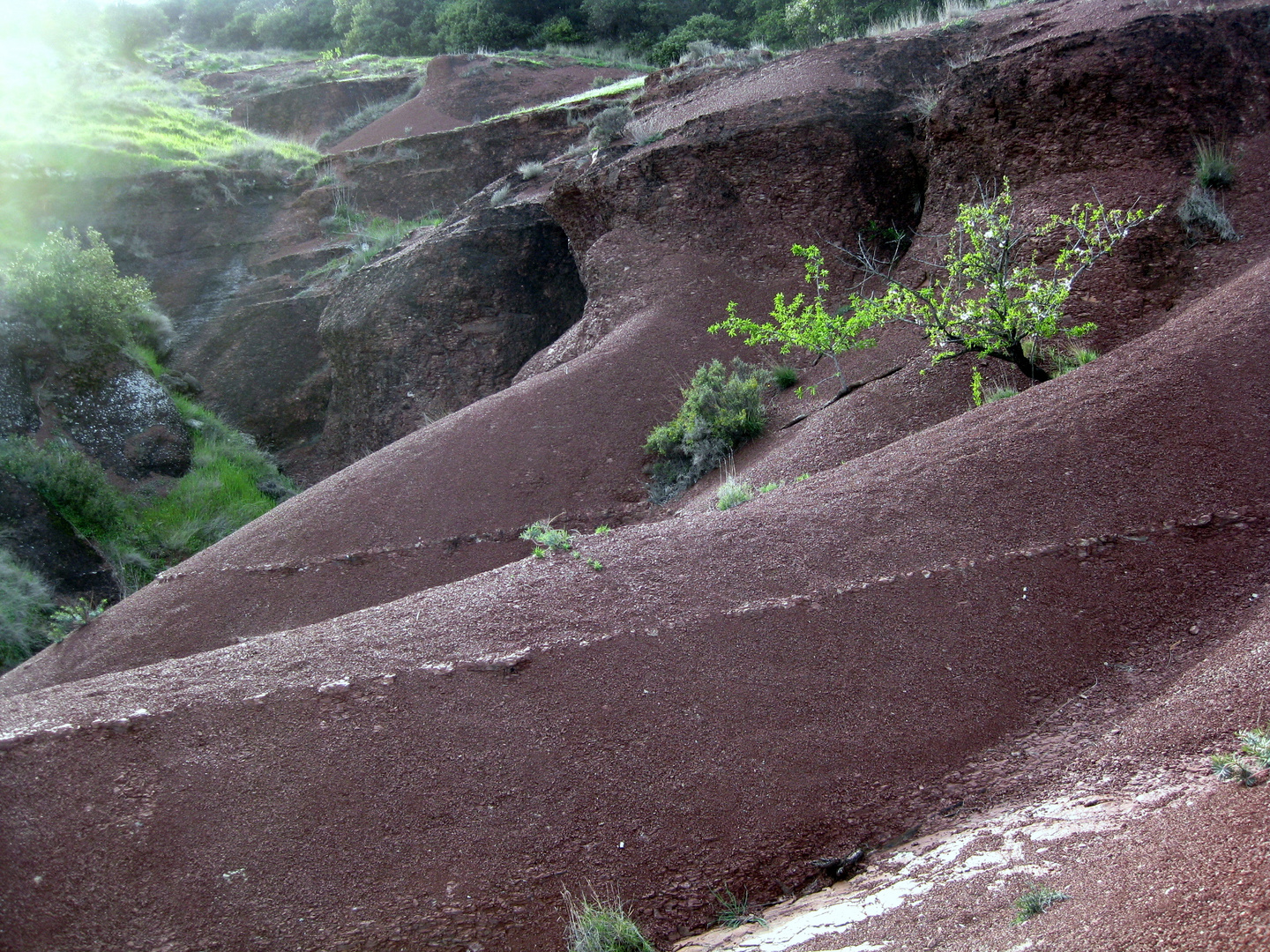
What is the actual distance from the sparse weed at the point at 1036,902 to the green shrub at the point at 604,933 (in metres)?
1.71

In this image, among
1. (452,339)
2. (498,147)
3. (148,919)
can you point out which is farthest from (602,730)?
(498,147)

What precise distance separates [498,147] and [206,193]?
25.3 ft

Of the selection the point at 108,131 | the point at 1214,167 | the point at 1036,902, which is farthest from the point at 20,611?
the point at 108,131

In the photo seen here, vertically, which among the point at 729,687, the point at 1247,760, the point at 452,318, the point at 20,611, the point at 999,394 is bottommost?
the point at 1247,760

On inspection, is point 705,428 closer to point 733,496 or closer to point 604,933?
point 733,496

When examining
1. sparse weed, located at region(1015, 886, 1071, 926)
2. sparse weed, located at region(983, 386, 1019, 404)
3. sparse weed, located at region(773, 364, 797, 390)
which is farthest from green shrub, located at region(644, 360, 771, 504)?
sparse weed, located at region(1015, 886, 1071, 926)

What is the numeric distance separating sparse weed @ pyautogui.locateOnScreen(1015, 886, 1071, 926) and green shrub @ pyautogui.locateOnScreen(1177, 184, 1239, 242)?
7111mm

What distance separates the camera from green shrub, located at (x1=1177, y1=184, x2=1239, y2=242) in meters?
7.93

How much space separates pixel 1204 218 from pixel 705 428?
215 inches

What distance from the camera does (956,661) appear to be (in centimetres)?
487

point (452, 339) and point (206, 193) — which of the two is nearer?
point (452, 339)

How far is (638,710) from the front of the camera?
4.91 meters

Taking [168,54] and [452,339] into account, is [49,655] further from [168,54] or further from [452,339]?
[168,54]

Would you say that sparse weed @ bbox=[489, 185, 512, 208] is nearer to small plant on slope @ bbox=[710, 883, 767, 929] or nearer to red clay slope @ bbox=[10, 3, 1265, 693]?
red clay slope @ bbox=[10, 3, 1265, 693]
